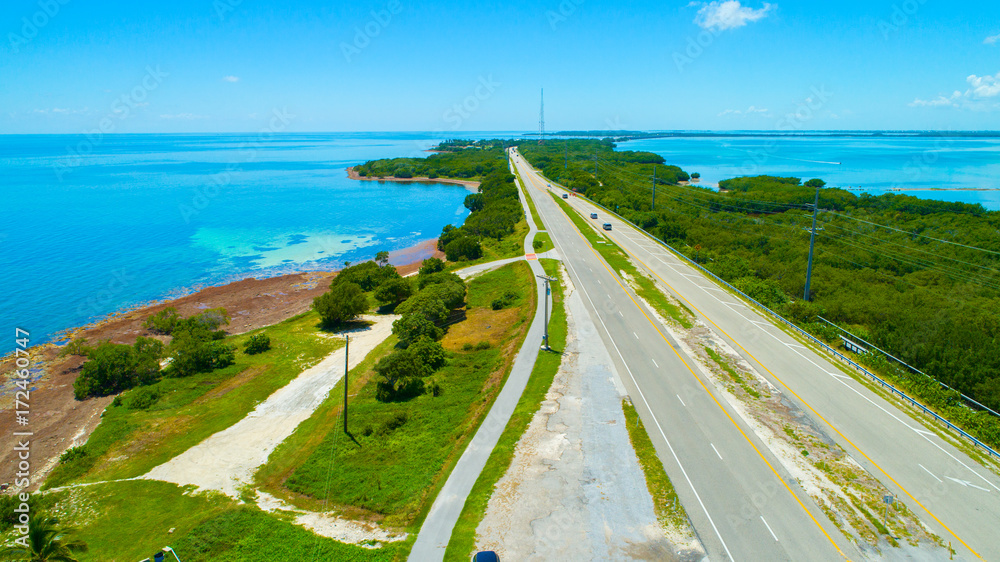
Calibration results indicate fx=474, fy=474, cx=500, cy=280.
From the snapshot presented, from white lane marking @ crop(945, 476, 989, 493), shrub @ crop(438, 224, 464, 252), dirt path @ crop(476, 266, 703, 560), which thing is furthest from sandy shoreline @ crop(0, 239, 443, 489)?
white lane marking @ crop(945, 476, 989, 493)

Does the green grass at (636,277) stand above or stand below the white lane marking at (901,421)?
above

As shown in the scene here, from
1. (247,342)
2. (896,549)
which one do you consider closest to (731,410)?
(896,549)

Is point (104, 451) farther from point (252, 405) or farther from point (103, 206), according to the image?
point (103, 206)

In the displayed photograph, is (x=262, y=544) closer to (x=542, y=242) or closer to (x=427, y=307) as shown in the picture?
(x=427, y=307)

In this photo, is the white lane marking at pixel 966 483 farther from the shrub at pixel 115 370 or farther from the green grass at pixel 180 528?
the shrub at pixel 115 370

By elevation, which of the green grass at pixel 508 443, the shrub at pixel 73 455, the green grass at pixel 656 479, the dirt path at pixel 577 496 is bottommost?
the shrub at pixel 73 455

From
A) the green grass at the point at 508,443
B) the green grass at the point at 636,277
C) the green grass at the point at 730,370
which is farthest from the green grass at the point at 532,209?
the green grass at the point at 730,370

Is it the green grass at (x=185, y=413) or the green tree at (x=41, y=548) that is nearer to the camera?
the green tree at (x=41, y=548)
